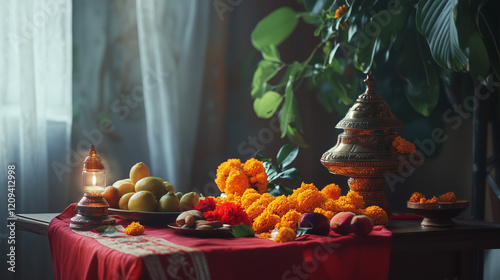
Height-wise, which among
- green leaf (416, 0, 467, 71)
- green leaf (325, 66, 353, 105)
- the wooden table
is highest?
green leaf (416, 0, 467, 71)

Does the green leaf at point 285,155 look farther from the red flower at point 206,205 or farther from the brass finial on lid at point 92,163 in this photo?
the brass finial on lid at point 92,163

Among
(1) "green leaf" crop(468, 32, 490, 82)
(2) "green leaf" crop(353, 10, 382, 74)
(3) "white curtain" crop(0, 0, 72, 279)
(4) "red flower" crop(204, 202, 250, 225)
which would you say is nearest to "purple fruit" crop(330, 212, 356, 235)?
(4) "red flower" crop(204, 202, 250, 225)

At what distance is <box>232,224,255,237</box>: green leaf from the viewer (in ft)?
4.58

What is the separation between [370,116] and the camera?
170 cm

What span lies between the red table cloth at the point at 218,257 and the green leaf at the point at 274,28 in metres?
1.63

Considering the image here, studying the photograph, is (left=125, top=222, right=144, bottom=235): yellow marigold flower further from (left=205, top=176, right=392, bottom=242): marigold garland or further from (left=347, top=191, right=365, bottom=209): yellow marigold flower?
(left=347, top=191, right=365, bottom=209): yellow marigold flower

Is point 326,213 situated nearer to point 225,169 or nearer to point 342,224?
point 342,224

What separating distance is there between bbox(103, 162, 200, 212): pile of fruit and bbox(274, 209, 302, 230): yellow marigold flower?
29cm

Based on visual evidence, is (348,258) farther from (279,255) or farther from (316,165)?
(316,165)

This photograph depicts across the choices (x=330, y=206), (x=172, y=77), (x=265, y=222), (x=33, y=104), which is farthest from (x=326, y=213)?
(x=172, y=77)

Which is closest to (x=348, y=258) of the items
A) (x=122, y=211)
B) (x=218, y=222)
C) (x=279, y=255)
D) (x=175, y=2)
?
(x=279, y=255)

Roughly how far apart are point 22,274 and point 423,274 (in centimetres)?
169

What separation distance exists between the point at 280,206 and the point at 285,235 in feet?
0.52

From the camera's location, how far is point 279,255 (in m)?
1.28
